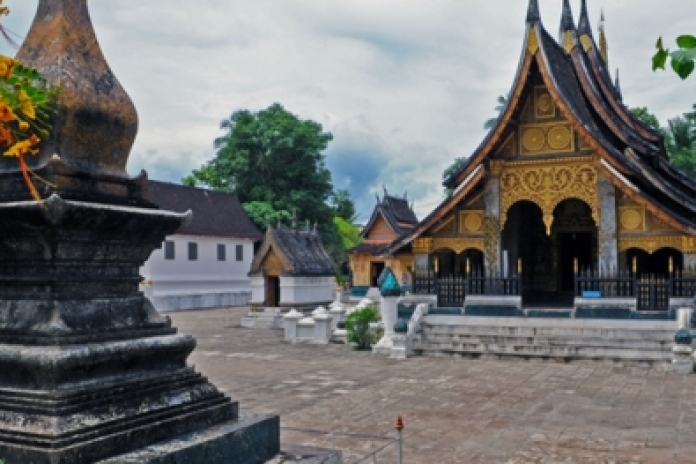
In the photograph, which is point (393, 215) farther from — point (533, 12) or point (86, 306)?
point (86, 306)

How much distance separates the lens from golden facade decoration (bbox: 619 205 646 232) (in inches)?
695

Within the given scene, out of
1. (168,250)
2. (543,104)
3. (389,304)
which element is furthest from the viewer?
(168,250)

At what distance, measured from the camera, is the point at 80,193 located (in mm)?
4652

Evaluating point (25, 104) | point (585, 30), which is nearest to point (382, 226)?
point (585, 30)

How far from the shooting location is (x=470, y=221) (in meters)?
19.8

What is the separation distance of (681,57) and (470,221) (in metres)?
18.1

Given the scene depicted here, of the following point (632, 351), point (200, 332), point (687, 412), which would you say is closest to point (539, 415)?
point (687, 412)

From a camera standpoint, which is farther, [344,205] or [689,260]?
[344,205]

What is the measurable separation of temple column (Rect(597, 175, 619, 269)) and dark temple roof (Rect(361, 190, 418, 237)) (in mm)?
18239

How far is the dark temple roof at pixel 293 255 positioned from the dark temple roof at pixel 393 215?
25.0 feet

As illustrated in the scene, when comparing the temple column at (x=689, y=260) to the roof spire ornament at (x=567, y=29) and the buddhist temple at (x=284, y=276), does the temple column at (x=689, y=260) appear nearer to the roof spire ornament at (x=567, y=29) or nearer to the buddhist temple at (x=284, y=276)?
the roof spire ornament at (x=567, y=29)

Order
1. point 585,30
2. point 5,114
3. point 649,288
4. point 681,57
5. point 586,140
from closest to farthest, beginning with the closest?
point 681,57 < point 5,114 < point 649,288 < point 586,140 < point 585,30

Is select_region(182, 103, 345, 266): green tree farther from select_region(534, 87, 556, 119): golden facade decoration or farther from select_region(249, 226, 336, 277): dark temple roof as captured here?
select_region(534, 87, 556, 119): golden facade decoration

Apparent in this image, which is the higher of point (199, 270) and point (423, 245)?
point (423, 245)
